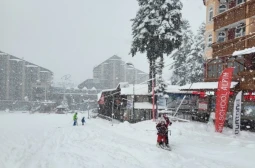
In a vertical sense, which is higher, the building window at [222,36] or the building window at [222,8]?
the building window at [222,8]

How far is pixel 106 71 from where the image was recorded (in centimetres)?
9175

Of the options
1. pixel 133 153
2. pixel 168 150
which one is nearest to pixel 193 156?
pixel 168 150

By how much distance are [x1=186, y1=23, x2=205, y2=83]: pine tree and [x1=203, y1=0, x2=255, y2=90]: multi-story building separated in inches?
625

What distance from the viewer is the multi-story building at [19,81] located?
81.0 m

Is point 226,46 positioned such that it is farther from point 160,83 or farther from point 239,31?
point 160,83

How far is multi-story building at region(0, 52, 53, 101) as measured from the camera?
8100cm

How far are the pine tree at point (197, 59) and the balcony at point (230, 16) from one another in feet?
59.6

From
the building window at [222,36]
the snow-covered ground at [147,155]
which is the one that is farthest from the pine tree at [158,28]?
the snow-covered ground at [147,155]

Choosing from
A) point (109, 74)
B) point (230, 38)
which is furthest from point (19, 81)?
point (230, 38)

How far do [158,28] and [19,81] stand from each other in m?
59.7

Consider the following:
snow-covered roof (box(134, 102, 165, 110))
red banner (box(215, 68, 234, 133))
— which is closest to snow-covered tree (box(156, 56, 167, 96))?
snow-covered roof (box(134, 102, 165, 110))

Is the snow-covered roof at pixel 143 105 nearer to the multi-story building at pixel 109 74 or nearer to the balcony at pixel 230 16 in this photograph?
the balcony at pixel 230 16

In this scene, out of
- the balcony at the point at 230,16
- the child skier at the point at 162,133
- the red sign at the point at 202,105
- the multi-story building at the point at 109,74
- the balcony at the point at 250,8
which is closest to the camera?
the child skier at the point at 162,133

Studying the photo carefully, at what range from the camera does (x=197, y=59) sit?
46.0m
